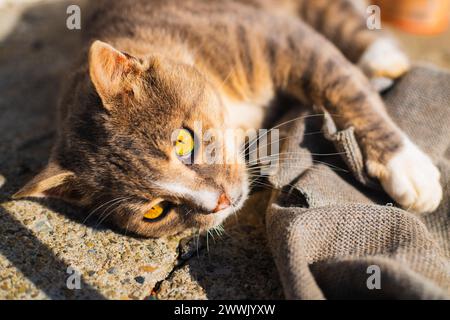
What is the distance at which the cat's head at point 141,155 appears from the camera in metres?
1.74

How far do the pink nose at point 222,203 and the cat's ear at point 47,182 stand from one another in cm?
59

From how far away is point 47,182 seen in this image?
1.84 m

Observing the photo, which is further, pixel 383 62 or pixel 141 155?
pixel 383 62

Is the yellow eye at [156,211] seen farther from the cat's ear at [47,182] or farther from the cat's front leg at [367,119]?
the cat's front leg at [367,119]

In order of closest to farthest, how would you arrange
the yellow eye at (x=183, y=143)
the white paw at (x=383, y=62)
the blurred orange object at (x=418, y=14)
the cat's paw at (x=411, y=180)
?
the yellow eye at (x=183, y=143) → the cat's paw at (x=411, y=180) → the white paw at (x=383, y=62) → the blurred orange object at (x=418, y=14)

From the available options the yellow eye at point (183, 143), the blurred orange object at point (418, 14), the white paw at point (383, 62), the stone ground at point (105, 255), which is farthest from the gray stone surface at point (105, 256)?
the blurred orange object at point (418, 14)

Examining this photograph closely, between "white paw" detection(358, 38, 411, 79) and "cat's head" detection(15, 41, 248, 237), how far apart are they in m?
1.02

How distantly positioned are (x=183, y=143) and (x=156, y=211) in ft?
0.99

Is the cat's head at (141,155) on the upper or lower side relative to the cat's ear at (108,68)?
lower

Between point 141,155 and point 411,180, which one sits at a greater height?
point 141,155

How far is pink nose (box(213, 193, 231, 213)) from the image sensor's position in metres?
1.79

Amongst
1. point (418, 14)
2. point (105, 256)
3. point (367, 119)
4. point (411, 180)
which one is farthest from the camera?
point (418, 14)

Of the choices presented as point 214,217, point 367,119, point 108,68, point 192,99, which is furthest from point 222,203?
point 367,119

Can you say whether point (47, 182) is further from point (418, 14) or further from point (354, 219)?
point (418, 14)
